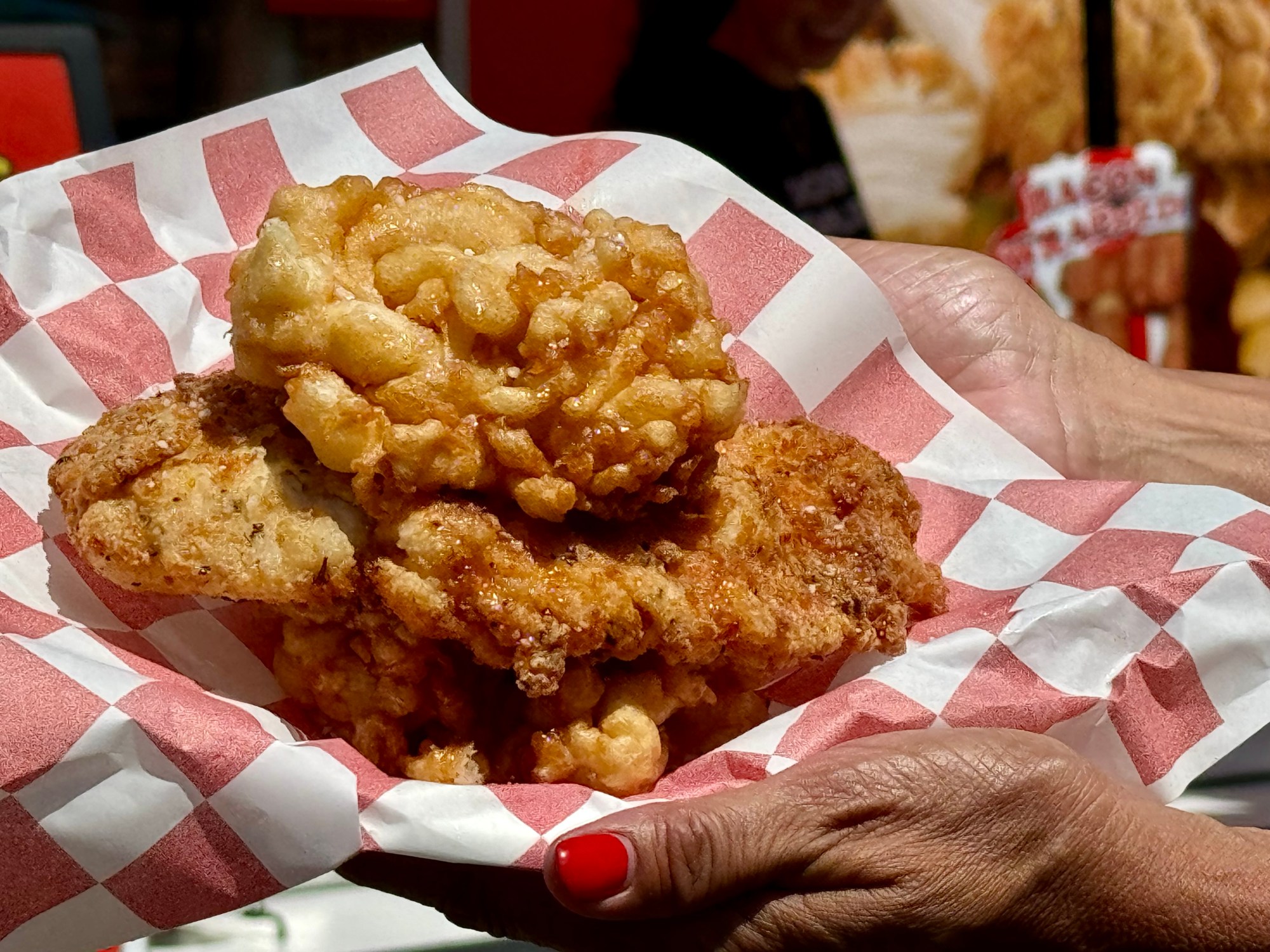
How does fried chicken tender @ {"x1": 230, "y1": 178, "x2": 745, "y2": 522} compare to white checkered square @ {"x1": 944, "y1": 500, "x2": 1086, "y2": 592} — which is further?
white checkered square @ {"x1": 944, "y1": 500, "x2": 1086, "y2": 592}

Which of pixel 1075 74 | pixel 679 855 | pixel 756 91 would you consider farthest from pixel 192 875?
pixel 1075 74

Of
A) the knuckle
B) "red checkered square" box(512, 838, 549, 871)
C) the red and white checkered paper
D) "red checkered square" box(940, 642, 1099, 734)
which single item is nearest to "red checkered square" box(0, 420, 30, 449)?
the red and white checkered paper

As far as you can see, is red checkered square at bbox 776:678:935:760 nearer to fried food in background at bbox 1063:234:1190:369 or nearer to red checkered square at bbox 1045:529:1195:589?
red checkered square at bbox 1045:529:1195:589

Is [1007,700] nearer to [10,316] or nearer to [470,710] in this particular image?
[470,710]

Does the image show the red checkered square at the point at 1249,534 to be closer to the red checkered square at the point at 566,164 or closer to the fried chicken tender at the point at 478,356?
the fried chicken tender at the point at 478,356

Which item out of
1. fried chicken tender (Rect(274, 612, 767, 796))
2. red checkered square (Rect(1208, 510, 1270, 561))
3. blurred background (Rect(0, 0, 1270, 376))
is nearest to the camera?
fried chicken tender (Rect(274, 612, 767, 796))
